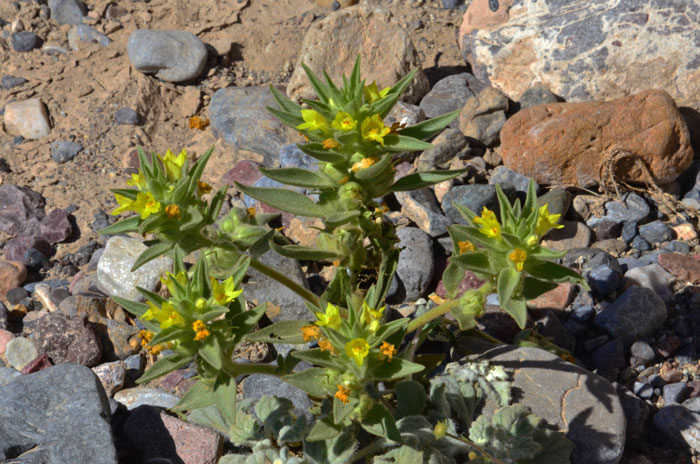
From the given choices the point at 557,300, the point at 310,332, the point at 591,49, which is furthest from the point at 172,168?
the point at 591,49

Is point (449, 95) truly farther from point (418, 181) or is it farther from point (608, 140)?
point (418, 181)

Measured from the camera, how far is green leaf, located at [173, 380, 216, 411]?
11.8 ft

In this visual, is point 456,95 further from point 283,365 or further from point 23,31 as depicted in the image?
point 23,31

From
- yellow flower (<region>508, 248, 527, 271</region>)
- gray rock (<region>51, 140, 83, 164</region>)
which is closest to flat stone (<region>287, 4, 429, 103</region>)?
gray rock (<region>51, 140, 83, 164</region>)

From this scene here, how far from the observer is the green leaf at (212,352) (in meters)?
3.37

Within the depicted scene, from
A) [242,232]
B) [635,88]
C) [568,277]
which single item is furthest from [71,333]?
[635,88]

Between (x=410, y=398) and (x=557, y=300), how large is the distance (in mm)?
2002

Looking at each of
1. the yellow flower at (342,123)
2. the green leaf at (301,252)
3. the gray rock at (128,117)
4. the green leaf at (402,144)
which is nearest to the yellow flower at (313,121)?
the yellow flower at (342,123)

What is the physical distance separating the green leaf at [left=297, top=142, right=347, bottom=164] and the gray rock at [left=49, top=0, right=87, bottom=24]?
18.3ft

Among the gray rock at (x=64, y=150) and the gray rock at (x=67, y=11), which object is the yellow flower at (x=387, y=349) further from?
the gray rock at (x=67, y=11)

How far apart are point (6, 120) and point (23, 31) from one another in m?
1.35

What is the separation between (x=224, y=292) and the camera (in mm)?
3541

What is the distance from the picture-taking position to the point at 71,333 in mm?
5230

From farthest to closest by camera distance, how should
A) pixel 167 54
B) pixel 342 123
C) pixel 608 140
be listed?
pixel 167 54 < pixel 608 140 < pixel 342 123
